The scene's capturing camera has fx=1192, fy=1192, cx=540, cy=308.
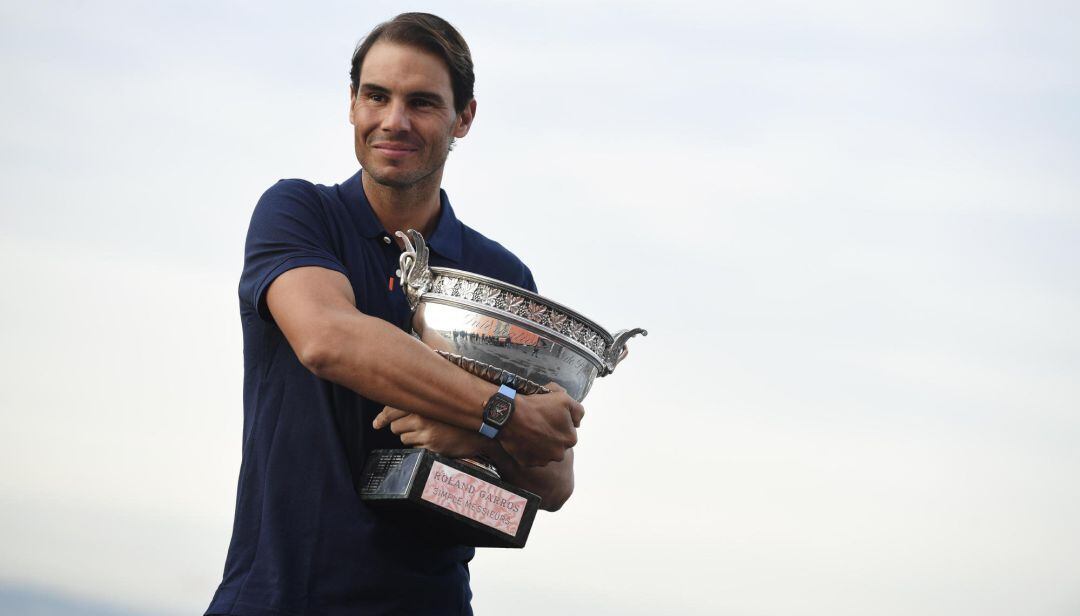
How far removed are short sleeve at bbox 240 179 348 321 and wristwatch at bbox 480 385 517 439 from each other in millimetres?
457

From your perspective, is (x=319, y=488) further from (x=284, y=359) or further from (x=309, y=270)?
(x=309, y=270)

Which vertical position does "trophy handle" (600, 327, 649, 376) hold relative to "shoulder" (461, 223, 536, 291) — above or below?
below

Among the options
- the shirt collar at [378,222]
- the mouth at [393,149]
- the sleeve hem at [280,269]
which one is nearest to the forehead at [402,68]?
the mouth at [393,149]

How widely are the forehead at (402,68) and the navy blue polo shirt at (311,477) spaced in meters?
0.34

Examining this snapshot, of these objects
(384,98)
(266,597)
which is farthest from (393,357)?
(384,98)

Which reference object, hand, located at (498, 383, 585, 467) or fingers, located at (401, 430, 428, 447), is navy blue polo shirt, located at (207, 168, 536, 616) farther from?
hand, located at (498, 383, 585, 467)

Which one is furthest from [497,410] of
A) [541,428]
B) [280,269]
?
[280,269]

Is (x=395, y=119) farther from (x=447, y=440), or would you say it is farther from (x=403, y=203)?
(x=447, y=440)

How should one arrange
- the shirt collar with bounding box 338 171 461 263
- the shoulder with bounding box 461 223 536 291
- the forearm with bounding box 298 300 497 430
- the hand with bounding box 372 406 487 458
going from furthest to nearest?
the shoulder with bounding box 461 223 536 291 → the shirt collar with bounding box 338 171 461 263 → the hand with bounding box 372 406 487 458 → the forearm with bounding box 298 300 497 430

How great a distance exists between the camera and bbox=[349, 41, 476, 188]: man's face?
2891 mm

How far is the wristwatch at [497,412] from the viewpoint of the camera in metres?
2.51

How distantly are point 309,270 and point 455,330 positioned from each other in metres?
0.34

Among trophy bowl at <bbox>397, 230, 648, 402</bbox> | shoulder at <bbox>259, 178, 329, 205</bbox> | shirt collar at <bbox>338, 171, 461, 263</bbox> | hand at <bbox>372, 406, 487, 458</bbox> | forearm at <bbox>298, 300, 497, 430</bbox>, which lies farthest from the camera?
shirt collar at <bbox>338, 171, 461, 263</bbox>

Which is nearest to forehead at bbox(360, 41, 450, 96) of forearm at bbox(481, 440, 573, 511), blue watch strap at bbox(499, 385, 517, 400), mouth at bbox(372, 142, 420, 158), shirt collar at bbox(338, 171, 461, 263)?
mouth at bbox(372, 142, 420, 158)
